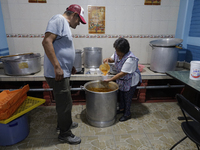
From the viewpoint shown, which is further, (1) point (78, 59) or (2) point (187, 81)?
(1) point (78, 59)

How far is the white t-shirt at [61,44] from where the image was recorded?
4.91 feet

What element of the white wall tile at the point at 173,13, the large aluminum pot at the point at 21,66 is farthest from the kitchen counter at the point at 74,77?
the white wall tile at the point at 173,13

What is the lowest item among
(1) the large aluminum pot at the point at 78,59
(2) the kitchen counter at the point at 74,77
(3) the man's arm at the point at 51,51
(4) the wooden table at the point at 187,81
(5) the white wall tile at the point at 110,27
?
(2) the kitchen counter at the point at 74,77

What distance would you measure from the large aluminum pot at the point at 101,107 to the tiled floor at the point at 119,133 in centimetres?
11

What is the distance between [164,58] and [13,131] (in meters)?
2.76

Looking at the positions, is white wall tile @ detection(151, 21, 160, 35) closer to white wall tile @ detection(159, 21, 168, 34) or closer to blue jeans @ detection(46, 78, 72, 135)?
white wall tile @ detection(159, 21, 168, 34)

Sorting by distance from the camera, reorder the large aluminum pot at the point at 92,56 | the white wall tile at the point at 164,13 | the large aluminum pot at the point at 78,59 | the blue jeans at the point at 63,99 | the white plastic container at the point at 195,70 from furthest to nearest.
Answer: the white wall tile at the point at 164,13
the large aluminum pot at the point at 92,56
the large aluminum pot at the point at 78,59
the white plastic container at the point at 195,70
the blue jeans at the point at 63,99

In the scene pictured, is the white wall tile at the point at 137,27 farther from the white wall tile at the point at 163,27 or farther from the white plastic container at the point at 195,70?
the white plastic container at the point at 195,70

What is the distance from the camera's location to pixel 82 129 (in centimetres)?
226

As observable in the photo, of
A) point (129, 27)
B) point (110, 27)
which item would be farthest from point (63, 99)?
point (129, 27)

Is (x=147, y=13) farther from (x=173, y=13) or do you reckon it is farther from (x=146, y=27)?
(x=173, y=13)

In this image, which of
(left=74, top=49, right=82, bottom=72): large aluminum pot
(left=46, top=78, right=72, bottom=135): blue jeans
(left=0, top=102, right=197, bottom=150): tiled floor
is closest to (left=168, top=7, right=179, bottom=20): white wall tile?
(left=0, top=102, right=197, bottom=150): tiled floor

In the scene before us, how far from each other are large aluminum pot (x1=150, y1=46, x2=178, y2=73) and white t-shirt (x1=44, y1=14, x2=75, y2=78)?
6.05 feet

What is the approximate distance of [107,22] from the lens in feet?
10.7
